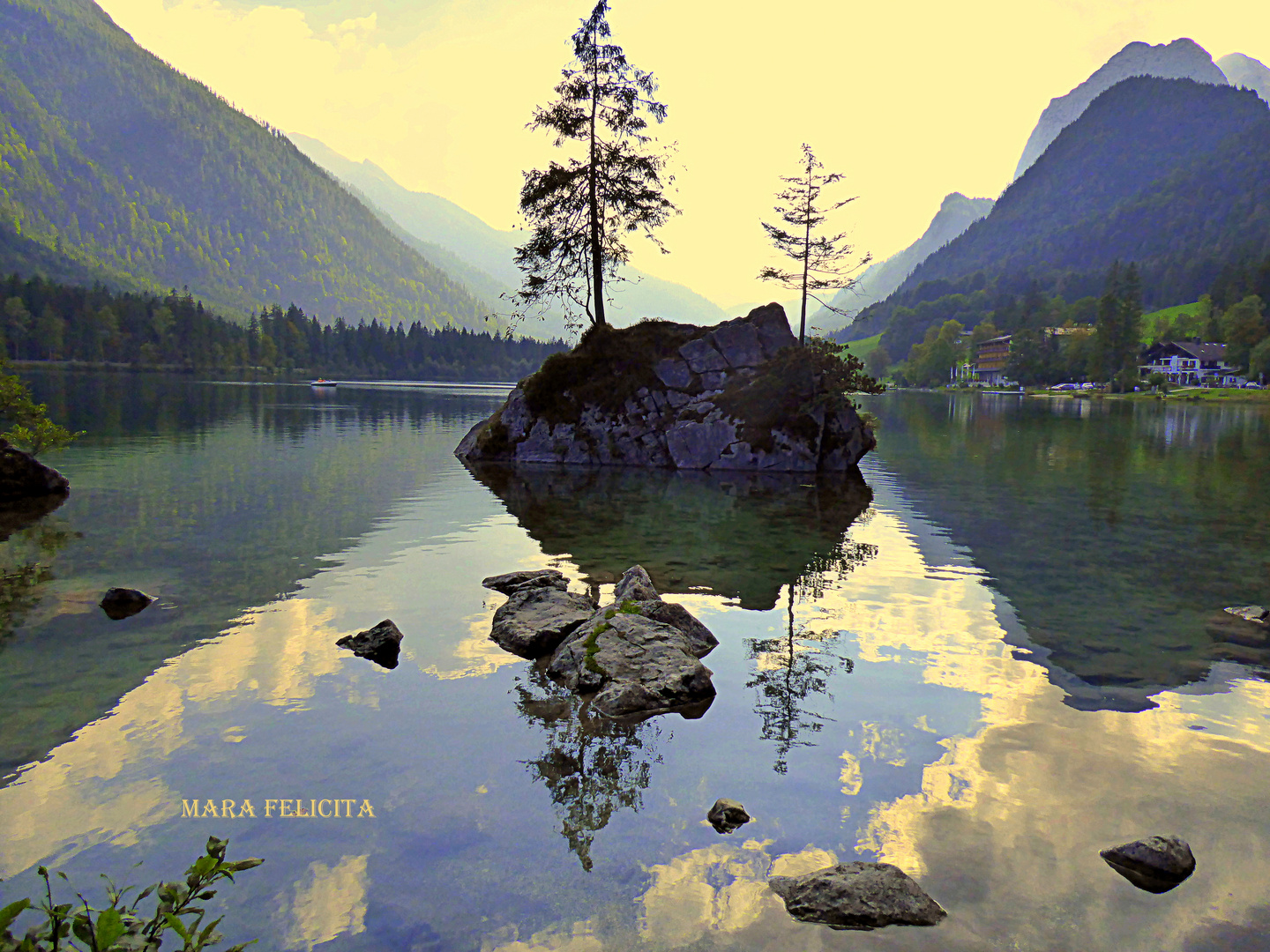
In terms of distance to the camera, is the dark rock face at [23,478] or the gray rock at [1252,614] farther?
the dark rock face at [23,478]

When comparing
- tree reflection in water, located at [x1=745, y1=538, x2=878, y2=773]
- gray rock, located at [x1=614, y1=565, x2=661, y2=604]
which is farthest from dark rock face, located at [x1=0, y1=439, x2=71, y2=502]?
tree reflection in water, located at [x1=745, y1=538, x2=878, y2=773]

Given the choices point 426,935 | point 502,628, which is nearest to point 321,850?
point 426,935

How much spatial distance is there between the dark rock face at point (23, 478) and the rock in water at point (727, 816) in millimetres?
30129

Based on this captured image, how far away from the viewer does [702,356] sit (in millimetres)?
43312

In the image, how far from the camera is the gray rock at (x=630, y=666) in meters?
11.3

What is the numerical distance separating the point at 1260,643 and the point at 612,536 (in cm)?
1597

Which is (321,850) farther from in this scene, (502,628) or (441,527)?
(441,527)

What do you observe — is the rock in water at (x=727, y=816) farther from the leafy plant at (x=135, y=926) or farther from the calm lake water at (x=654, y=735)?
the leafy plant at (x=135, y=926)

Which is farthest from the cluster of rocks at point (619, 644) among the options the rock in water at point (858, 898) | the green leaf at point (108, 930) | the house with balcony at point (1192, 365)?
the house with balcony at point (1192, 365)

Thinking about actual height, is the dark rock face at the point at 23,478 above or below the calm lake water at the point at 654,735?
above

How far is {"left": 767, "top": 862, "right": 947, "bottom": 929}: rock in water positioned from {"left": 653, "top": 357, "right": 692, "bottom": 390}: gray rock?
36887 mm

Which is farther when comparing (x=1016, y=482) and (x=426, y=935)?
(x=1016, y=482)

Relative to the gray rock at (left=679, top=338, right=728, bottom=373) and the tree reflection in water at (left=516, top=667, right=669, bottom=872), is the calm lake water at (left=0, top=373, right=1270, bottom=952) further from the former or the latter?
the gray rock at (left=679, top=338, right=728, bottom=373)

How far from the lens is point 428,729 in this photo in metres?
10.3
